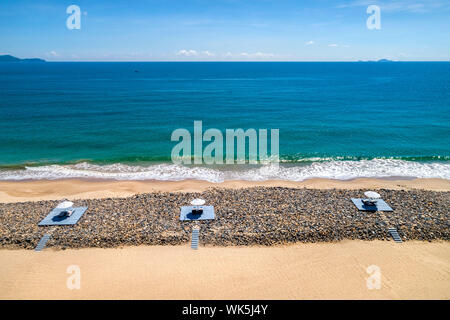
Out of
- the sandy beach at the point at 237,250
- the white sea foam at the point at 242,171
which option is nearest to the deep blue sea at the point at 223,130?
the white sea foam at the point at 242,171

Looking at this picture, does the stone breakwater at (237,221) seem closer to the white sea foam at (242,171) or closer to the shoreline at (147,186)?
the shoreline at (147,186)

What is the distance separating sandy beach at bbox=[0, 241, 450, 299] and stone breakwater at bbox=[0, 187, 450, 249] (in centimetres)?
54

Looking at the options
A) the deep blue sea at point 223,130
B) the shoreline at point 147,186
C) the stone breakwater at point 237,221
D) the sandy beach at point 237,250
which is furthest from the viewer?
the deep blue sea at point 223,130

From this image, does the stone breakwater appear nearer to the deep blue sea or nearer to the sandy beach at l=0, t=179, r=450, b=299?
the sandy beach at l=0, t=179, r=450, b=299

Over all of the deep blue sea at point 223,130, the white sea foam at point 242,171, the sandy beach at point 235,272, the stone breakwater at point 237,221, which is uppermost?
the deep blue sea at point 223,130

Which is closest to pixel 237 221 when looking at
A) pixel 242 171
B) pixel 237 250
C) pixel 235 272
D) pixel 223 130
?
pixel 237 250

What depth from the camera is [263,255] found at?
13281 mm

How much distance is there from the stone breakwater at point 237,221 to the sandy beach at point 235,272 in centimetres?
54

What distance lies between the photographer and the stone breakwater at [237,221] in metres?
14.2

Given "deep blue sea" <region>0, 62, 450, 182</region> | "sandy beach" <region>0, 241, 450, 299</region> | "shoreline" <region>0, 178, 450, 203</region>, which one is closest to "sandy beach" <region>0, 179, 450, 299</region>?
"sandy beach" <region>0, 241, 450, 299</region>

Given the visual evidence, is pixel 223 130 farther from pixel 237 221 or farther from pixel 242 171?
pixel 237 221

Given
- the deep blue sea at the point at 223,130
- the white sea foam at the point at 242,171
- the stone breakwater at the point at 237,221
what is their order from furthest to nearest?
the deep blue sea at the point at 223,130
the white sea foam at the point at 242,171
the stone breakwater at the point at 237,221
